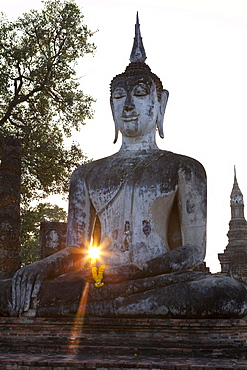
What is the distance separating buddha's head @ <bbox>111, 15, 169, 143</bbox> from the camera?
23.1 ft

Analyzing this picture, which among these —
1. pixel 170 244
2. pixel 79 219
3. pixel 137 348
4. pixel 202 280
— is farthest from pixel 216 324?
pixel 79 219

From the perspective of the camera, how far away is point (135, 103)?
7.05m

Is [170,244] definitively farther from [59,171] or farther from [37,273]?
[59,171]

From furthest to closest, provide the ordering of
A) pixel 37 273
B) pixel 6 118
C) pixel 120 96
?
pixel 6 118, pixel 120 96, pixel 37 273

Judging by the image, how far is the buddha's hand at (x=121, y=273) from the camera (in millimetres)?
5617

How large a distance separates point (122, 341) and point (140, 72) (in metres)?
3.82

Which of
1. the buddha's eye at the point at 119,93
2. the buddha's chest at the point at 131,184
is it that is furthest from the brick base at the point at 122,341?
the buddha's eye at the point at 119,93

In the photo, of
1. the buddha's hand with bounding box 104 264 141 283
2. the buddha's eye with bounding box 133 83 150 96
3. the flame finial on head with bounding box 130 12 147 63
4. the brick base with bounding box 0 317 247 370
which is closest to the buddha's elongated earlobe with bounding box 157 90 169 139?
the buddha's eye with bounding box 133 83 150 96

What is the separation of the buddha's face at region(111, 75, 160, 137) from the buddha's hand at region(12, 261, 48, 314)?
2521mm

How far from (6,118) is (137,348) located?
1191cm

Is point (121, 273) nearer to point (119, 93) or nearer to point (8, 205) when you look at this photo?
point (119, 93)

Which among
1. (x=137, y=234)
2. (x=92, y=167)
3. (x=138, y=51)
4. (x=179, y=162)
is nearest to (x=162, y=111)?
(x=138, y=51)

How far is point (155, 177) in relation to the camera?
6.57 meters

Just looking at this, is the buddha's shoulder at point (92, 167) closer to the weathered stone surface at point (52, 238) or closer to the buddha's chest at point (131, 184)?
the buddha's chest at point (131, 184)
